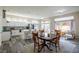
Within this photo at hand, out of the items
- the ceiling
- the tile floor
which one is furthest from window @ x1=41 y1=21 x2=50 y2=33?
the tile floor

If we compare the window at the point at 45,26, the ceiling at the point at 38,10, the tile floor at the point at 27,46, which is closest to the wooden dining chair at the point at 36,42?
the tile floor at the point at 27,46

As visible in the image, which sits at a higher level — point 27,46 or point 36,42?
point 36,42

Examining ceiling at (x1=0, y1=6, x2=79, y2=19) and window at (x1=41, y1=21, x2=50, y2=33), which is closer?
ceiling at (x1=0, y1=6, x2=79, y2=19)

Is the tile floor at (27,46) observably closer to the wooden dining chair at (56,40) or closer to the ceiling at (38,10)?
the wooden dining chair at (56,40)

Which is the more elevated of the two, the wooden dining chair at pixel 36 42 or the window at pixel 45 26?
the window at pixel 45 26

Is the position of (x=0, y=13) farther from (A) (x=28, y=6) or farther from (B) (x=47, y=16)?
(B) (x=47, y=16)

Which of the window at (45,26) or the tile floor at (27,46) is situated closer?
the tile floor at (27,46)

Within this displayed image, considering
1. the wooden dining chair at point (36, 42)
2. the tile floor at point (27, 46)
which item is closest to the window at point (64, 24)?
the tile floor at point (27, 46)

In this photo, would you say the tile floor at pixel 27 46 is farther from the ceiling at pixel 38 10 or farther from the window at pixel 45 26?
the ceiling at pixel 38 10

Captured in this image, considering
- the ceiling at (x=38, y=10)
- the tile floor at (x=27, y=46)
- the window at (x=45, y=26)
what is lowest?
the tile floor at (x=27, y=46)

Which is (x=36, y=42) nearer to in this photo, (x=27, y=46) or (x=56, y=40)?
(x=27, y=46)

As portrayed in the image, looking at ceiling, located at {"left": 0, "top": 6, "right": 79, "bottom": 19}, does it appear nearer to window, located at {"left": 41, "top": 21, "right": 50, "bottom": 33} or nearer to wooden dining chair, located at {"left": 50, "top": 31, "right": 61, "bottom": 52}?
window, located at {"left": 41, "top": 21, "right": 50, "bottom": 33}

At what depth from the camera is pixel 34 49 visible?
97.2 inches

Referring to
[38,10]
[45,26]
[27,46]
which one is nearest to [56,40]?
[45,26]
